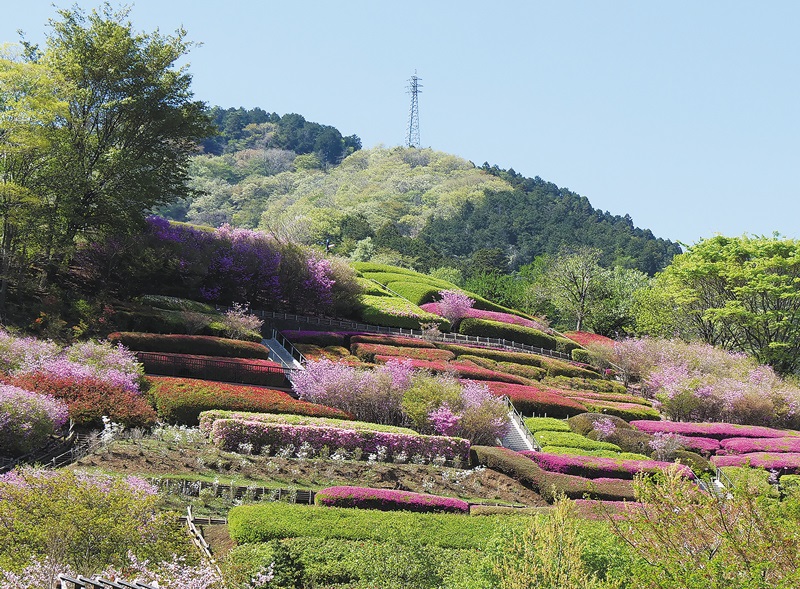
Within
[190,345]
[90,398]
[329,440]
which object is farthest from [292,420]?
[190,345]

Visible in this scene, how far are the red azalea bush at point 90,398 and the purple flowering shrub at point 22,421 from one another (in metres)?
1.88

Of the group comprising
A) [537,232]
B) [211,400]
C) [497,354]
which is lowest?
[211,400]

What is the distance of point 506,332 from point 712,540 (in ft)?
125

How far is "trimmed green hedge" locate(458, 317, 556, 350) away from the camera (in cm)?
4853

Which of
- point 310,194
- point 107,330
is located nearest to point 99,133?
point 107,330

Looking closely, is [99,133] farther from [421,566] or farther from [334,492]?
[421,566]

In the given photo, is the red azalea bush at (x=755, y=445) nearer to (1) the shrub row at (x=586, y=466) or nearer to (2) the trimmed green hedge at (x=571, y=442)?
(2) the trimmed green hedge at (x=571, y=442)

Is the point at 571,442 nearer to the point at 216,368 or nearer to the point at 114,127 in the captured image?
the point at 216,368

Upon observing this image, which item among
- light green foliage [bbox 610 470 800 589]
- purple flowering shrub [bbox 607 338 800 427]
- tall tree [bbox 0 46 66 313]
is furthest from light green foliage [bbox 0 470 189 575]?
purple flowering shrub [bbox 607 338 800 427]

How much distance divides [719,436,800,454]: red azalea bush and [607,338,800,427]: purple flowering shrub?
5623mm

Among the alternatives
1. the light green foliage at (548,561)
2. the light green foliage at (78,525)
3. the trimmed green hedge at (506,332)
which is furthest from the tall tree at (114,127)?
the light green foliage at (548,561)

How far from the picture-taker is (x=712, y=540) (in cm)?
1113

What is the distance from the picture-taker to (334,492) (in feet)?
64.6


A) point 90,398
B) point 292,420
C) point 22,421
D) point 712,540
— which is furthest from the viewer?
point 292,420
